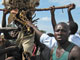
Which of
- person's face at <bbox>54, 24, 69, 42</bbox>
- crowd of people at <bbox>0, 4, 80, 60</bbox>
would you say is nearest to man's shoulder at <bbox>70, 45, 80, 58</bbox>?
crowd of people at <bbox>0, 4, 80, 60</bbox>

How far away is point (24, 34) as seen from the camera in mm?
3275

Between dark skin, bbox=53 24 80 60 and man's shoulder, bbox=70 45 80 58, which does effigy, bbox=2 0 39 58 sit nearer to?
dark skin, bbox=53 24 80 60

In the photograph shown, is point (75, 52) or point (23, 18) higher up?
point (23, 18)

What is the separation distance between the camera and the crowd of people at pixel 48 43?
6.34ft

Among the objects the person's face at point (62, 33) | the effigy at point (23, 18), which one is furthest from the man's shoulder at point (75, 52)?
the effigy at point (23, 18)

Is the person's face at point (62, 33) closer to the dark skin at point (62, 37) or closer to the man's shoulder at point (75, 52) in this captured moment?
the dark skin at point (62, 37)

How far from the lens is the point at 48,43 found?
241cm

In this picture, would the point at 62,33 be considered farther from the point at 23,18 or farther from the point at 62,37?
the point at 23,18

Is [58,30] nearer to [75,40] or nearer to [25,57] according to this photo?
[75,40]

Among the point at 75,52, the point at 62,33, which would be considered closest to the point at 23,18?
the point at 62,33

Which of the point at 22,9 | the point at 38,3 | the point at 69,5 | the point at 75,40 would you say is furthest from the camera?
the point at 38,3

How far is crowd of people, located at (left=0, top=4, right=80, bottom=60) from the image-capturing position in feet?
6.34

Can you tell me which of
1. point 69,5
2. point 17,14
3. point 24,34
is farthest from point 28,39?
point 69,5

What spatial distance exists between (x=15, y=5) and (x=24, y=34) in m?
0.70
